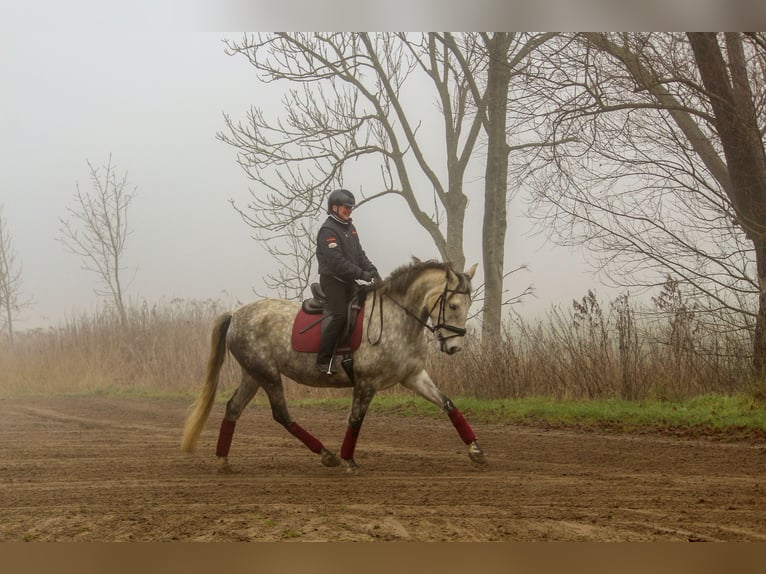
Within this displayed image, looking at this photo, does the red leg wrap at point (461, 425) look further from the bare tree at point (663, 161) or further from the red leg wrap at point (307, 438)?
the bare tree at point (663, 161)

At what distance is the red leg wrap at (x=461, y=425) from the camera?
5.09 m

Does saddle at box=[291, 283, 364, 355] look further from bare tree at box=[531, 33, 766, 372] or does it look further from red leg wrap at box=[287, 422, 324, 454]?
bare tree at box=[531, 33, 766, 372]

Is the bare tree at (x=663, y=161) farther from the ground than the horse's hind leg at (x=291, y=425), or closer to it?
farther from the ground

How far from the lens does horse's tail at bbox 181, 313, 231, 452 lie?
553cm

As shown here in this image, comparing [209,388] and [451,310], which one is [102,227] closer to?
[209,388]

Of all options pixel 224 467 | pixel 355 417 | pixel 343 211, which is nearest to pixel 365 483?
pixel 355 417

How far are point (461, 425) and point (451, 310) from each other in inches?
28.4

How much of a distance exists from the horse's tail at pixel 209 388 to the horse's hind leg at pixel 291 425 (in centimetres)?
42

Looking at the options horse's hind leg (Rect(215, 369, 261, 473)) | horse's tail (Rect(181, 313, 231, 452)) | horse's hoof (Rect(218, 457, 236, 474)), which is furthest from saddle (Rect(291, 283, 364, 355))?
horse's hoof (Rect(218, 457, 236, 474))

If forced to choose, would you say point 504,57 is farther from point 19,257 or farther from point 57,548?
point 57,548

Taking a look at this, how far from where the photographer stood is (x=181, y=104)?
6.22 meters

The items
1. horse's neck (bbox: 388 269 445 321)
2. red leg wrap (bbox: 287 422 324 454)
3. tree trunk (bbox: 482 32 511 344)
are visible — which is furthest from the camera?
tree trunk (bbox: 482 32 511 344)

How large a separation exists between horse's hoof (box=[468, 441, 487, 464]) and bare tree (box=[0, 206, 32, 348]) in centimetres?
343

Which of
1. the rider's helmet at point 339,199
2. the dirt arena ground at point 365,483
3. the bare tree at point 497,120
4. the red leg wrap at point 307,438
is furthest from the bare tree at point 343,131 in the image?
the red leg wrap at point 307,438
